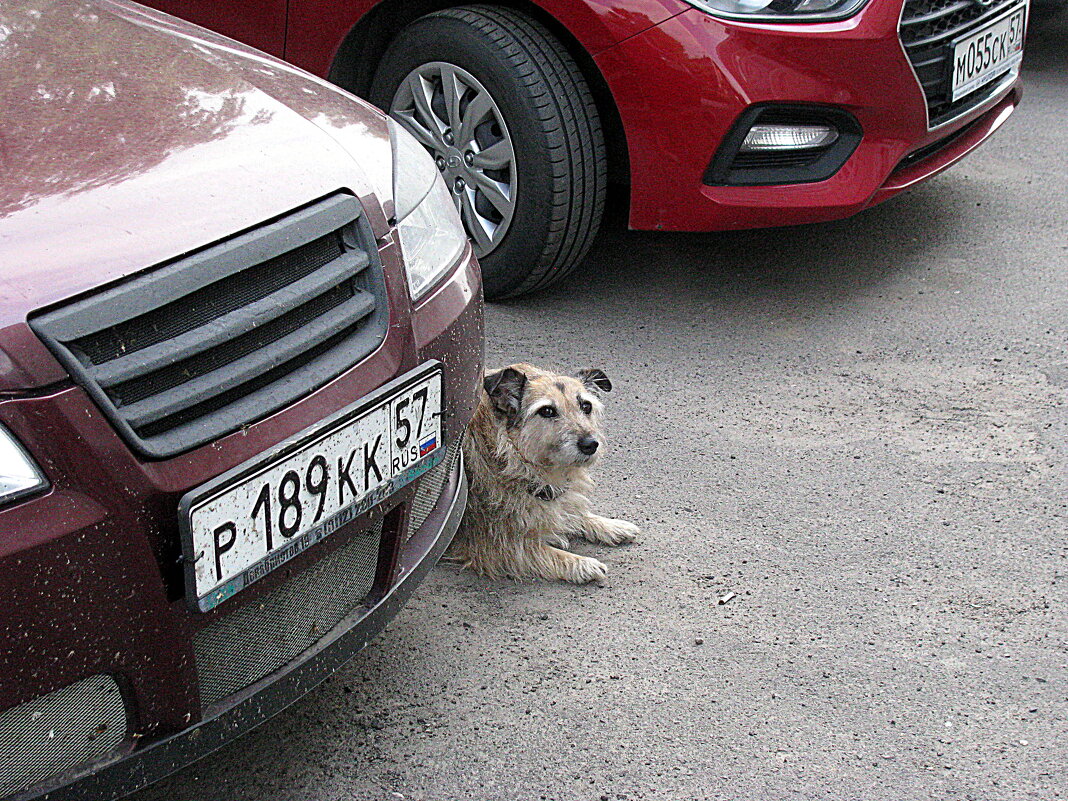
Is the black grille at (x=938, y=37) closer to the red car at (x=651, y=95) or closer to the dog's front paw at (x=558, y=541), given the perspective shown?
the red car at (x=651, y=95)

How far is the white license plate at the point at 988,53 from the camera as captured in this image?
14.2 feet

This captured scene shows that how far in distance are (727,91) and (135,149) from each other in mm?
2289

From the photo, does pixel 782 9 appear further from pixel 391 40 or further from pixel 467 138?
pixel 391 40

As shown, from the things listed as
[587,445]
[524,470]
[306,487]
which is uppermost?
[306,487]

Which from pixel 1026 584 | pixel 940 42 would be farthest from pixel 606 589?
pixel 940 42

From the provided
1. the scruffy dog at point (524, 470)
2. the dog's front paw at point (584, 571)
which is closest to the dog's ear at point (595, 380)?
the scruffy dog at point (524, 470)

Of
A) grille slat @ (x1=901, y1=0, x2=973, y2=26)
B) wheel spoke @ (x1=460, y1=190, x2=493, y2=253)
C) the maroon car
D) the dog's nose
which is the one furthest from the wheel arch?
the maroon car

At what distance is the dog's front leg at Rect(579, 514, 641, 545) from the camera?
3.23 m

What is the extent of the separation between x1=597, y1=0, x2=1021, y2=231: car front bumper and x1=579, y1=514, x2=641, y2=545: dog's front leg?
1.36m

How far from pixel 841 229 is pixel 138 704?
4.11m

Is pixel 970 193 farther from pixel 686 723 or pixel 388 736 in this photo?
pixel 388 736

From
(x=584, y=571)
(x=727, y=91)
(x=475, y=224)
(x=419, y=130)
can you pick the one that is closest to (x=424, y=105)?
(x=419, y=130)

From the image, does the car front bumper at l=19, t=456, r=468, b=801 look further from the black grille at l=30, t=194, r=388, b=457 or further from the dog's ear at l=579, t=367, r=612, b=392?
the dog's ear at l=579, t=367, r=612, b=392

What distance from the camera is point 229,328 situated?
6.29 feet
